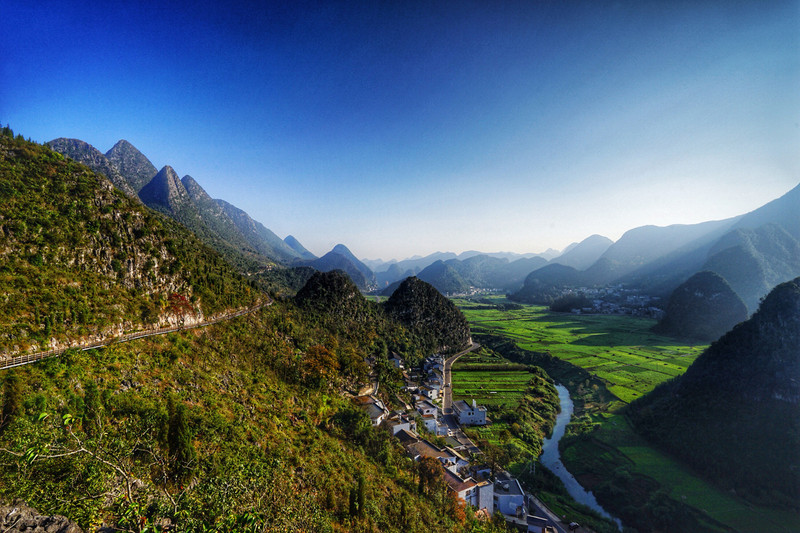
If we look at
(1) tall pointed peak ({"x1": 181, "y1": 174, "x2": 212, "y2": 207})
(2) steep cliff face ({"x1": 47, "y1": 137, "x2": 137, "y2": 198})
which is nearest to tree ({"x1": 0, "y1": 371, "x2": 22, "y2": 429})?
(2) steep cliff face ({"x1": 47, "y1": 137, "x2": 137, "y2": 198})

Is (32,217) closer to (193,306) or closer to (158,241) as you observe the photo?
(158,241)

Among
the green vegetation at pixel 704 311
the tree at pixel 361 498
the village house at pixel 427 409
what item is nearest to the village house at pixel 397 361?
the village house at pixel 427 409

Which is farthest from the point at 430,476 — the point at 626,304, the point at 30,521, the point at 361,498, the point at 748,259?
the point at 748,259

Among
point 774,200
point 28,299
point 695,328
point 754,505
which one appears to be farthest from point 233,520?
point 774,200

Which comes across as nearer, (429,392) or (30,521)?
(30,521)

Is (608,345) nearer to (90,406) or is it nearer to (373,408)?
(373,408)

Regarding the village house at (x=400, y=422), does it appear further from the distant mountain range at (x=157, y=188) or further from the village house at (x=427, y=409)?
the distant mountain range at (x=157, y=188)
